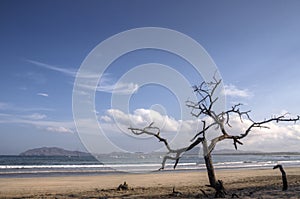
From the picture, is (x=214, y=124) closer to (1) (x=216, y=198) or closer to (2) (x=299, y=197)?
(1) (x=216, y=198)

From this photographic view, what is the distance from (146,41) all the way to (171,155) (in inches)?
203

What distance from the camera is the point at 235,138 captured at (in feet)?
41.7

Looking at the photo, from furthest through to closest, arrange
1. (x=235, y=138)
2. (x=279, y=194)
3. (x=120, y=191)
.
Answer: (x=120, y=191), (x=235, y=138), (x=279, y=194)

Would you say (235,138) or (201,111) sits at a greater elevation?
(201,111)

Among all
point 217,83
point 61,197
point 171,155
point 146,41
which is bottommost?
point 61,197

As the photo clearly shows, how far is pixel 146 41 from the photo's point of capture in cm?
1350

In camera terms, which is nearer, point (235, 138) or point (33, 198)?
point (235, 138)

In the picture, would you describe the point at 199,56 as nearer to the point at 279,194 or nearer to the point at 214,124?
the point at 214,124

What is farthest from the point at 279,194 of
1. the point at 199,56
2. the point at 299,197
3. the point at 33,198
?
the point at 33,198

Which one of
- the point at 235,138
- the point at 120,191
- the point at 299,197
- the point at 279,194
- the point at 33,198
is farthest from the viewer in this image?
the point at 120,191

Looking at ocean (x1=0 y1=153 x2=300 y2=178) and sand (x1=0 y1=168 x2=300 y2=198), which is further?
ocean (x1=0 y1=153 x2=300 y2=178)

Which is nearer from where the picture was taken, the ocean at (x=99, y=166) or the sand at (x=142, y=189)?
the sand at (x=142, y=189)

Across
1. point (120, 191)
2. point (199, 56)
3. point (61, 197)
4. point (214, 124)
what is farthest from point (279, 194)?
point (61, 197)

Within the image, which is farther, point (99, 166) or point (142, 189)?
point (99, 166)
